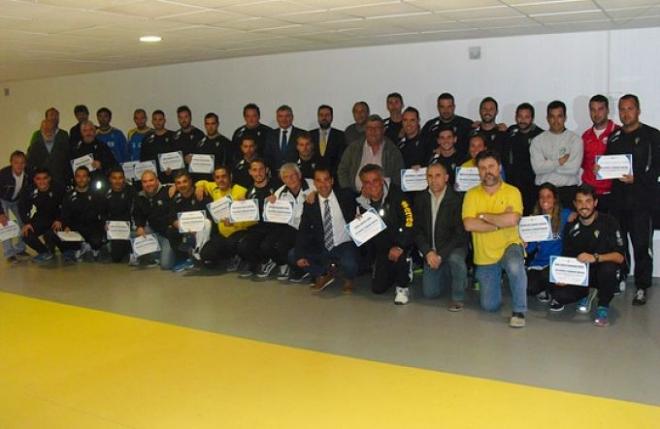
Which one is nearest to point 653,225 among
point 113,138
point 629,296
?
point 629,296

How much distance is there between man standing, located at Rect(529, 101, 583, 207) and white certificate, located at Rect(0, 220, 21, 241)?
21.1ft

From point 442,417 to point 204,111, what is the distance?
705 centimetres

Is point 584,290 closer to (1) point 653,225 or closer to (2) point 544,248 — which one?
(2) point 544,248

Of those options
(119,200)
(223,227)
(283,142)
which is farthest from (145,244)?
(283,142)

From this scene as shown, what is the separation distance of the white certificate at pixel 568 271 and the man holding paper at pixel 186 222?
3.80m

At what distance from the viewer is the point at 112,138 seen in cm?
902

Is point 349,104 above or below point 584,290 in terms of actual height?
above

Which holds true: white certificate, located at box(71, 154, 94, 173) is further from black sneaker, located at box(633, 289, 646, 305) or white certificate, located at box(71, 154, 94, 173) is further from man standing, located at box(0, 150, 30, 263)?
black sneaker, located at box(633, 289, 646, 305)

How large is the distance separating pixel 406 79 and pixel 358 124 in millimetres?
908

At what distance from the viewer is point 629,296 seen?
5.77m

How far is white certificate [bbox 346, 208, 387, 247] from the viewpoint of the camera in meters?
5.75

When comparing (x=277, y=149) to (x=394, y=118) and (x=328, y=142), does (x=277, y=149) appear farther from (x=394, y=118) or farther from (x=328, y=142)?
(x=394, y=118)

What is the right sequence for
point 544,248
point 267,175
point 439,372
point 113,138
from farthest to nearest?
point 113,138 → point 267,175 → point 544,248 → point 439,372

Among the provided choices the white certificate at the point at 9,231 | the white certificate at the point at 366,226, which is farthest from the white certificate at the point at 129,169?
the white certificate at the point at 366,226
